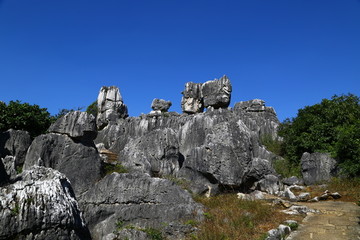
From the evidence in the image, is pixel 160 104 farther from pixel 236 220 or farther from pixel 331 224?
pixel 331 224

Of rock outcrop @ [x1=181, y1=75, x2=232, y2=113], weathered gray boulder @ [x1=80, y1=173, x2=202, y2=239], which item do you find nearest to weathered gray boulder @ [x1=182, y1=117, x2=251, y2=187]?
weathered gray boulder @ [x1=80, y1=173, x2=202, y2=239]

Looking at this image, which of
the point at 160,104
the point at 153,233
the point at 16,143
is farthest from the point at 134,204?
the point at 160,104

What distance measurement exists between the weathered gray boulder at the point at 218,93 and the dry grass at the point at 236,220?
20.1 m

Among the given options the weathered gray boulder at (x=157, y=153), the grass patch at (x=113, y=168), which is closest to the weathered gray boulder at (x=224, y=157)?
the weathered gray boulder at (x=157, y=153)

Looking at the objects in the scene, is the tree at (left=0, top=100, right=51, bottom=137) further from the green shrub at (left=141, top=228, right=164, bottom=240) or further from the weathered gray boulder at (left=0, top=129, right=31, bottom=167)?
the green shrub at (left=141, top=228, right=164, bottom=240)

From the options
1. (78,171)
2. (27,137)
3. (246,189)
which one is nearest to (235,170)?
(246,189)

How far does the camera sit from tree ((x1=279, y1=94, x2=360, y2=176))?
16.2 meters

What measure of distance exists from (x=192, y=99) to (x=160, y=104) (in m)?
6.19

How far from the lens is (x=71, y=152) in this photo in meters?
11.6

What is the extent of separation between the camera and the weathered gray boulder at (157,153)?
14291 mm

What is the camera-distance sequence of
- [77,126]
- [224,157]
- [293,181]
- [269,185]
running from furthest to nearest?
[293,181] → [269,185] → [224,157] → [77,126]

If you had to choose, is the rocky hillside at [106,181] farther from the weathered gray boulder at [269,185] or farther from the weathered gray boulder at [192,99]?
the weathered gray boulder at [192,99]

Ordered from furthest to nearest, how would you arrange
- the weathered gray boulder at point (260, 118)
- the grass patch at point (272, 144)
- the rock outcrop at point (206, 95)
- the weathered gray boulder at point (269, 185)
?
the rock outcrop at point (206, 95) → the weathered gray boulder at point (260, 118) → the grass patch at point (272, 144) → the weathered gray boulder at point (269, 185)

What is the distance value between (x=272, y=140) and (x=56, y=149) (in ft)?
62.9
